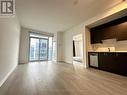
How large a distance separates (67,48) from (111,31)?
13.6 ft

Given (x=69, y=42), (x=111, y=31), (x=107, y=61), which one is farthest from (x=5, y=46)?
(x=69, y=42)

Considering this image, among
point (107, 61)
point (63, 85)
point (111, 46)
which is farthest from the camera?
point (111, 46)

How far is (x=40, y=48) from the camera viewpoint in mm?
9133

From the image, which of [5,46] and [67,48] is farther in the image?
[67,48]

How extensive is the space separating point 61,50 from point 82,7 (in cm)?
551

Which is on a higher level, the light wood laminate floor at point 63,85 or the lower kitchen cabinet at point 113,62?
the lower kitchen cabinet at point 113,62

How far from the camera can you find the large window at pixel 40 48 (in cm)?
Result: 866

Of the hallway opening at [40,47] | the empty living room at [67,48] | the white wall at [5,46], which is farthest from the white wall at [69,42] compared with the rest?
the white wall at [5,46]

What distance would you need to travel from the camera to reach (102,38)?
5.12m

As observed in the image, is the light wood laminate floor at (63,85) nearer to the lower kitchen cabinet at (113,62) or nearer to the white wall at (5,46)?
the white wall at (5,46)

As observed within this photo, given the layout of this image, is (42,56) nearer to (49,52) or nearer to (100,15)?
(49,52)

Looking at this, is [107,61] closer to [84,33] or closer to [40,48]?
[84,33]

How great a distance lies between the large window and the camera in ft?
28.4

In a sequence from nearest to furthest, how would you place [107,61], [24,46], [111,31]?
1. [107,61]
2. [111,31]
3. [24,46]
